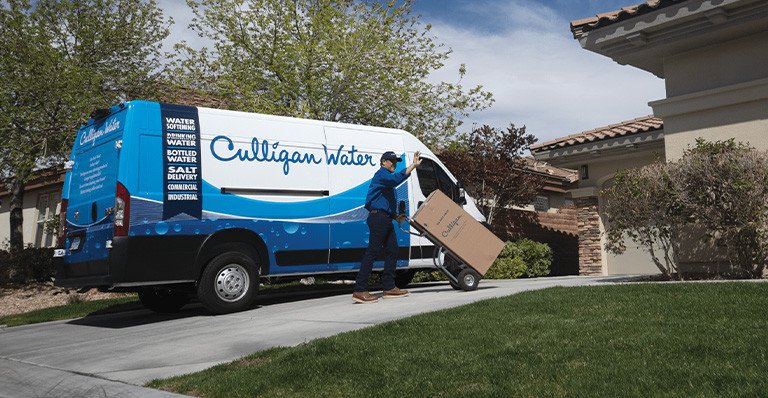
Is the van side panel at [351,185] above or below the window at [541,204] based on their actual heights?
below

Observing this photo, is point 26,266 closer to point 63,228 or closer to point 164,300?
point 164,300

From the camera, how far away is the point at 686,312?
609cm

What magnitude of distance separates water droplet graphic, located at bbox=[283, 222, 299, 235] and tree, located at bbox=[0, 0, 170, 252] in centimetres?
789

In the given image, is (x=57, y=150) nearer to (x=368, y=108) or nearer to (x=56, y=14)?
(x=56, y=14)

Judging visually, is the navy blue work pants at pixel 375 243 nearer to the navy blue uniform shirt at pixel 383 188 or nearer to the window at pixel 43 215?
Result: the navy blue uniform shirt at pixel 383 188

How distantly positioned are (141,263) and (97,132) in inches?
83.3

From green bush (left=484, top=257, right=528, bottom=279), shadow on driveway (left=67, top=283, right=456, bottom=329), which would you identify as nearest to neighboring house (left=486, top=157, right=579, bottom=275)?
green bush (left=484, top=257, right=528, bottom=279)

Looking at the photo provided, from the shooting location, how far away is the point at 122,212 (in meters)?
8.37

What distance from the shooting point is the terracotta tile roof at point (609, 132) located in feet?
50.6

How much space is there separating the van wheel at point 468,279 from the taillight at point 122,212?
486 centimetres

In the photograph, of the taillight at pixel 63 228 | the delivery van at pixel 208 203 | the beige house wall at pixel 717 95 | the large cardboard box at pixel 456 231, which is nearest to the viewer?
the delivery van at pixel 208 203

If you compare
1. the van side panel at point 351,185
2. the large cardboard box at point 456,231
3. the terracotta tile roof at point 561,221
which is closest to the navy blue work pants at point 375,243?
the large cardboard box at point 456,231

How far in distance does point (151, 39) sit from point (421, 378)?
16501 mm

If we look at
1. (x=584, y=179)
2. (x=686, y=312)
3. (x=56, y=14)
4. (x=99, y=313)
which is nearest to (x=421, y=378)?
(x=686, y=312)
